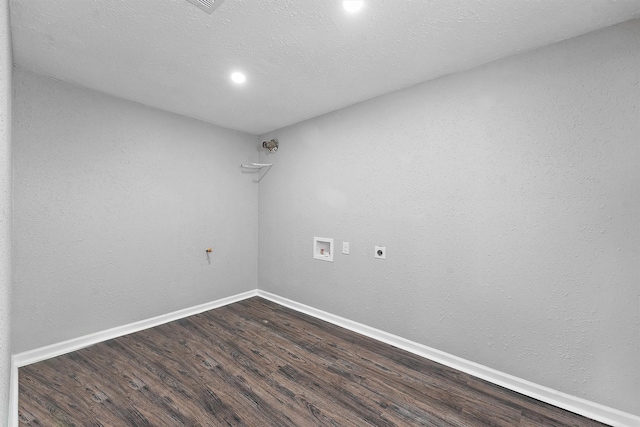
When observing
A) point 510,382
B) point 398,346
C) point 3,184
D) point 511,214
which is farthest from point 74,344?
point 511,214

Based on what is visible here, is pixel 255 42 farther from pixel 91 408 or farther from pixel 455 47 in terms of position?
pixel 91 408

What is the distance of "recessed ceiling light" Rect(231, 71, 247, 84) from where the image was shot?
2180 mm

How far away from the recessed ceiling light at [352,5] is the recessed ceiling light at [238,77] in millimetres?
1037

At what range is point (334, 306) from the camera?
2.97 m

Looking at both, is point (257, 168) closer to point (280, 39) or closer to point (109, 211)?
point (109, 211)

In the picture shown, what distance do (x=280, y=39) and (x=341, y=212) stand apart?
166cm

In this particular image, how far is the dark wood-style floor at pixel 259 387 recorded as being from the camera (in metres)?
1.65

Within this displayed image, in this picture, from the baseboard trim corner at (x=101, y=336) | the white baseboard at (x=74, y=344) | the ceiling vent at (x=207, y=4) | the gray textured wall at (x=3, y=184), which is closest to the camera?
the gray textured wall at (x=3, y=184)

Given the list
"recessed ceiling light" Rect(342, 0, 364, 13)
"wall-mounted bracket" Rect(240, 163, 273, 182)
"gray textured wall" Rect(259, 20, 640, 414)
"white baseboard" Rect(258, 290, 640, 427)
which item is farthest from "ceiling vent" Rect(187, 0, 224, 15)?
"white baseboard" Rect(258, 290, 640, 427)

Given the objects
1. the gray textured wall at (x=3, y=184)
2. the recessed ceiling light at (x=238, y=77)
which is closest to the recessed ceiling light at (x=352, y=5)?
the recessed ceiling light at (x=238, y=77)

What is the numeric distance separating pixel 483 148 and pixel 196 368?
2734 millimetres

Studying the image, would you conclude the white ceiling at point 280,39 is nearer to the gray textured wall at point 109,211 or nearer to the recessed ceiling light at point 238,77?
the recessed ceiling light at point 238,77

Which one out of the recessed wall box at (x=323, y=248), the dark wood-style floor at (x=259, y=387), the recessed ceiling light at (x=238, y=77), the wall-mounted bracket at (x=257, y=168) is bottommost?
the dark wood-style floor at (x=259, y=387)

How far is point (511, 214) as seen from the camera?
193cm
